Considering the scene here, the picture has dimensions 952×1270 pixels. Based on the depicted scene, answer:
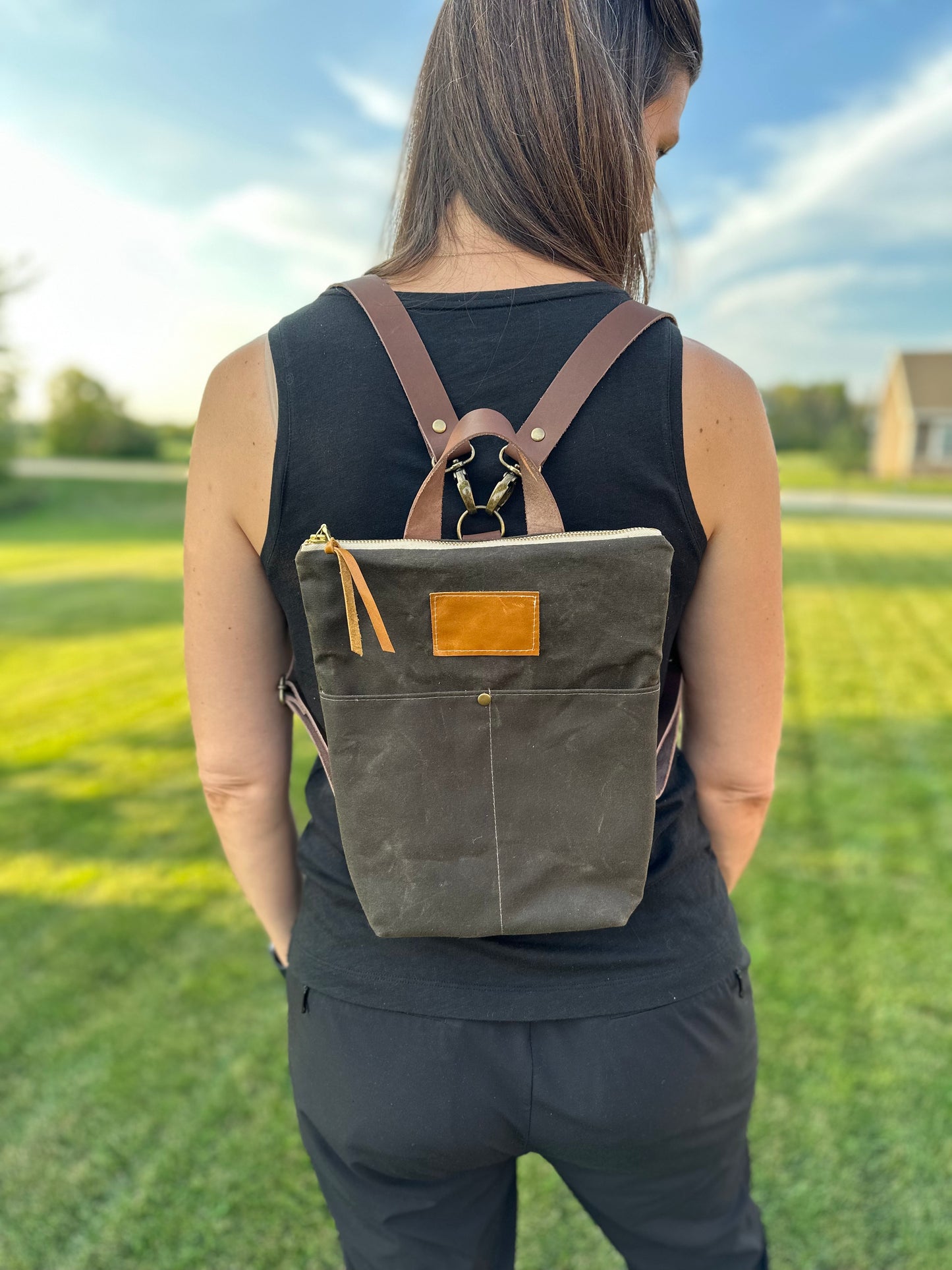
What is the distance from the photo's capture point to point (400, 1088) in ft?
3.36

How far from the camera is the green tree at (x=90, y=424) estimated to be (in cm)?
3528

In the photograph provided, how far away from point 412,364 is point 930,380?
37583 millimetres

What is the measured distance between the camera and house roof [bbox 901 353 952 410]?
108 ft

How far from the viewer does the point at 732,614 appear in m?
1.09

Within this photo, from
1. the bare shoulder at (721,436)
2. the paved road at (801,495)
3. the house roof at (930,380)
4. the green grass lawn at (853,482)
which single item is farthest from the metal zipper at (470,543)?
the house roof at (930,380)

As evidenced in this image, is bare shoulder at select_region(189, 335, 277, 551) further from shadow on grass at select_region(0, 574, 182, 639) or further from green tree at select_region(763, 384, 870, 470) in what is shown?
green tree at select_region(763, 384, 870, 470)

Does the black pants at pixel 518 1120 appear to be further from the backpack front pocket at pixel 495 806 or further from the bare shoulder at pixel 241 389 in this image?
the bare shoulder at pixel 241 389

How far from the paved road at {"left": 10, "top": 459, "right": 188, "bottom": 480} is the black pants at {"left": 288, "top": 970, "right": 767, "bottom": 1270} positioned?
28678mm

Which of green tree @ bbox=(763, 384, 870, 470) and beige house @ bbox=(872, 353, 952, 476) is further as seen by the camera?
green tree @ bbox=(763, 384, 870, 470)

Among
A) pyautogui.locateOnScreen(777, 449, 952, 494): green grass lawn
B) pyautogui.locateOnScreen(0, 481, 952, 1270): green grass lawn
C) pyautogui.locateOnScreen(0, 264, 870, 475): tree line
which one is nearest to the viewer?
pyautogui.locateOnScreen(0, 481, 952, 1270): green grass lawn

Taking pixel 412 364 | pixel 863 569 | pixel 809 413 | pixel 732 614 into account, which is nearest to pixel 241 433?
pixel 412 364

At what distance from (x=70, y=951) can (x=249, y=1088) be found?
106 cm

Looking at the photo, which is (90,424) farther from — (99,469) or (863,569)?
(863,569)

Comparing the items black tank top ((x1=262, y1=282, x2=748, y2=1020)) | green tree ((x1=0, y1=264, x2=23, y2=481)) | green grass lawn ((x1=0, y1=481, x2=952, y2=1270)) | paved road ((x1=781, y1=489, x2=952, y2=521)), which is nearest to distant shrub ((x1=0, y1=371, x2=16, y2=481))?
green tree ((x1=0, y1=264, x2=23, y2=481))
